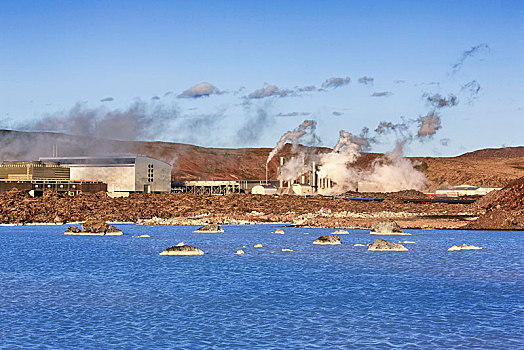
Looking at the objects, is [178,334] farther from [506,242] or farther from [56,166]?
[56,166]

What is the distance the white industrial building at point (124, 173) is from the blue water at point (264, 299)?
9041 centimetres

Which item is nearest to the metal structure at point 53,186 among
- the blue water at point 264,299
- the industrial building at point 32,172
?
the industrial building at point 32,172

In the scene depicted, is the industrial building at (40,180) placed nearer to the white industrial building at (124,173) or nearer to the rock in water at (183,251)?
the white industrial building at (124,173)

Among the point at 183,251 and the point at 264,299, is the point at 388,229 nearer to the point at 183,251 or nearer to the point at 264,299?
the point at 183,251

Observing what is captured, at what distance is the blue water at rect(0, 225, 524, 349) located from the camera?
897 inches

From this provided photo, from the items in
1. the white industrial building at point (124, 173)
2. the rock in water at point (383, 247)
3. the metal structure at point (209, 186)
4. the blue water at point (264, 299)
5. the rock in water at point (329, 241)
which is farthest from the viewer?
the metal structure at point (209, 186)

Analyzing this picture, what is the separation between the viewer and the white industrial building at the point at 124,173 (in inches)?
5930

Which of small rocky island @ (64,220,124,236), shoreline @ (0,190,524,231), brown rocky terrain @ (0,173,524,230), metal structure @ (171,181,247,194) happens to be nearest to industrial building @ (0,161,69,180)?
brown rocky terrain @ (0,173,524,230)

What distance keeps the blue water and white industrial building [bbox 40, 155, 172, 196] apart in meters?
90.4

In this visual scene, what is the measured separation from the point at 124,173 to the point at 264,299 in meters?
123

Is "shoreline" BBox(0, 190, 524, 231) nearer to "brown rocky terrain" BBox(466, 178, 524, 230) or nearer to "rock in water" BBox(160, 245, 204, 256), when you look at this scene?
"brown rocky terrain" BBox(466, 178, 524, 230)

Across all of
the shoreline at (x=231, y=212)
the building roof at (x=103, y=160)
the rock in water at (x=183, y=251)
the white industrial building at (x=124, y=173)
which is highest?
the building roof at (x=103, y=160)

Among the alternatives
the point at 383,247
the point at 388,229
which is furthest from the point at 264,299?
the point at 388,229

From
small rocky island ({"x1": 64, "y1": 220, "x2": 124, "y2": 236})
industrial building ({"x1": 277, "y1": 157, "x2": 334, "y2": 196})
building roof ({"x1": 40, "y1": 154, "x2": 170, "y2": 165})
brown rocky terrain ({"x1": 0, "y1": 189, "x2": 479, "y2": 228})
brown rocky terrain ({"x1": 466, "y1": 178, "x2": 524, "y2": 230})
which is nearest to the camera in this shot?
small rocky island ({"x1": 64, "y1": 220, "x2": 124, "y2": 236})
